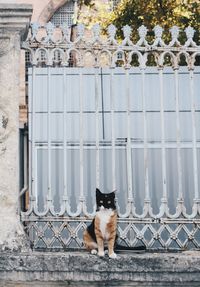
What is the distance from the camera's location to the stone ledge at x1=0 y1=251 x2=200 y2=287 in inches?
187

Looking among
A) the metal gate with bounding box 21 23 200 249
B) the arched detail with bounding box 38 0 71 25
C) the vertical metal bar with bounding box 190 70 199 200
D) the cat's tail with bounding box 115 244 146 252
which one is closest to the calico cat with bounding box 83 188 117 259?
the cat's tail with bounding box 115 244 146 252

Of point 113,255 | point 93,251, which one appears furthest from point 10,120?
point 113,255

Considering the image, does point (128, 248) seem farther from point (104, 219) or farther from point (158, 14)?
point (158, 14)

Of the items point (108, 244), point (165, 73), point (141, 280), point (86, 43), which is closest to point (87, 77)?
point (86, 43)

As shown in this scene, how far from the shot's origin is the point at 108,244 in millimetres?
4879

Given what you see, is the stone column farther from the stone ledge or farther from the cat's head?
the cat's head

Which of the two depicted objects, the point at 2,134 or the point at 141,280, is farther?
the point at 2,134

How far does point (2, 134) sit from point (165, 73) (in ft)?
5.90

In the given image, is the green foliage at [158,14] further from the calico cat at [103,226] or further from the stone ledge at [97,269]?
the stone ledge at [97,269]

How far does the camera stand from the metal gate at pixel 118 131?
537cm

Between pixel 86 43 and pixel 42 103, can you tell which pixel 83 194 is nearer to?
pixel 42 103

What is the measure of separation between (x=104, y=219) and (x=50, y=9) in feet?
72.3

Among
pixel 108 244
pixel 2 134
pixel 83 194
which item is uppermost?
pixel 2 134

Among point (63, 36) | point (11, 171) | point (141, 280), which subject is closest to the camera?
point (141, 280)
